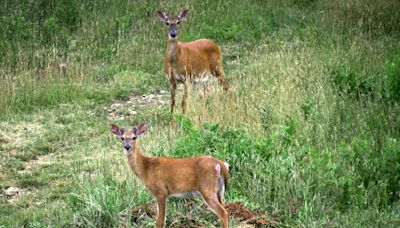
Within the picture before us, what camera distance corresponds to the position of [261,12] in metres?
17.0

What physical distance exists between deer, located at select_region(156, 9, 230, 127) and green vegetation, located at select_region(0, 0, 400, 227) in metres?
0.39

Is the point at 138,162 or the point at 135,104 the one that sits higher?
the point at 138,162

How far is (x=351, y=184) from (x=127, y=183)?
212cm

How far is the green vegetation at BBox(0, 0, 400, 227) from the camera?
805 centimetres

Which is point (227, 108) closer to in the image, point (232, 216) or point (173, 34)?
point (173, 34)

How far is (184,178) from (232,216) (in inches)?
26.2

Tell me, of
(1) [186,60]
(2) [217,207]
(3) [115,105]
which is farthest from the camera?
(3) [115,105]

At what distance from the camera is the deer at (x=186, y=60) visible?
1227cm

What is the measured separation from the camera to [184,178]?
7.23 meters

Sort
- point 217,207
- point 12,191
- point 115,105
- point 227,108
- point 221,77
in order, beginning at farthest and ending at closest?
point 221,77
point 115,105
point 227,108
point 12,191
point 217,207

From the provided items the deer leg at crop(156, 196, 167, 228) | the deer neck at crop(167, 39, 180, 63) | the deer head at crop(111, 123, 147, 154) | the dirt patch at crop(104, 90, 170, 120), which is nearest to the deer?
the deer neck at crop(167, 39, 180, 63)

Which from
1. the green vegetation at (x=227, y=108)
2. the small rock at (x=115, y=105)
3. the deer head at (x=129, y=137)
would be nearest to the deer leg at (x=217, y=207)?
the green vegetation at (x=227, y=108)

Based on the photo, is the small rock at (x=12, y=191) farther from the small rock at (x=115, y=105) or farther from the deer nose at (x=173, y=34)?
the deer nose at (x=173, y=34)

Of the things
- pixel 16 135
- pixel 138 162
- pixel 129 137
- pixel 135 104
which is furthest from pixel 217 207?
pixel 135 104
